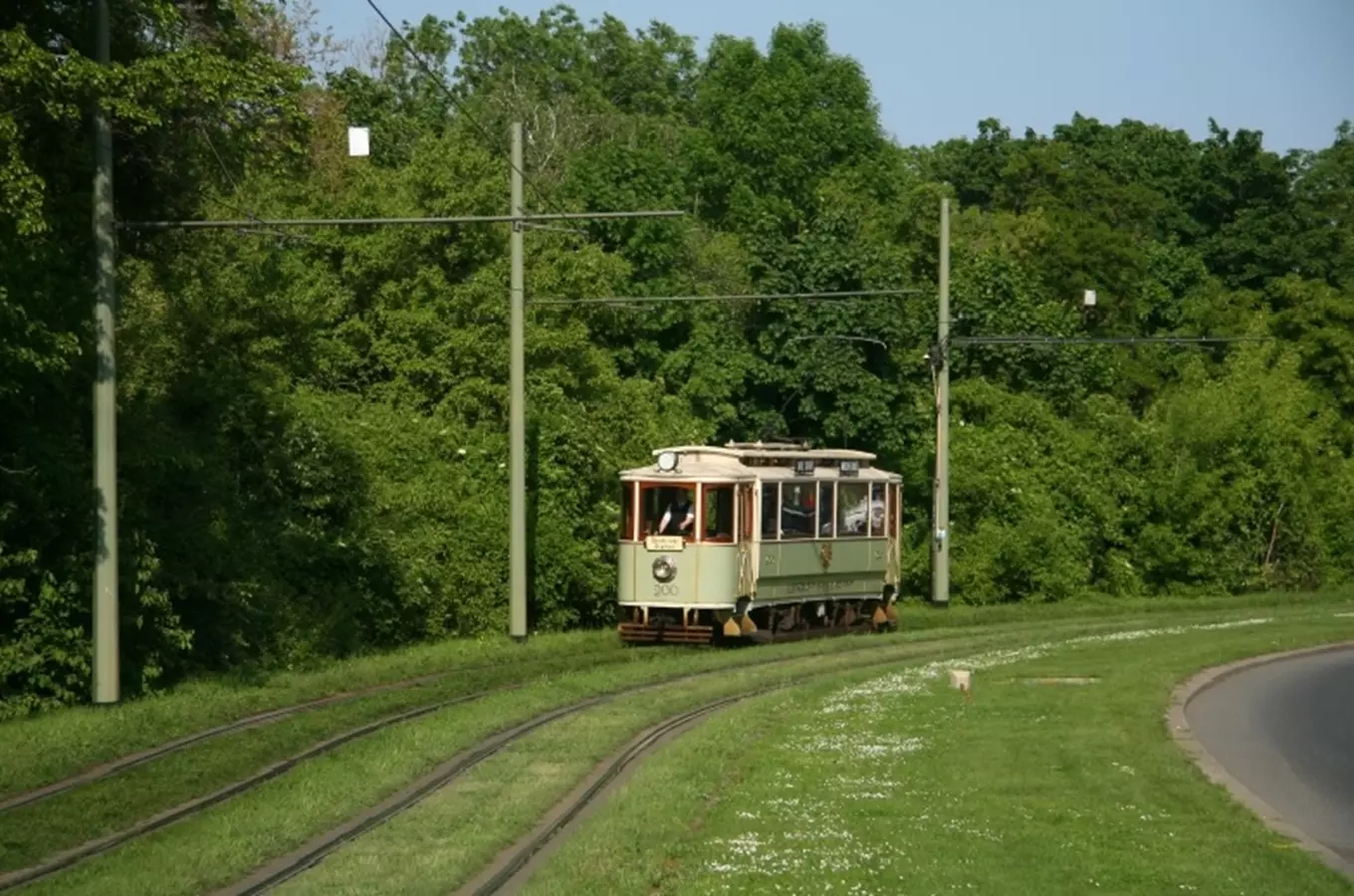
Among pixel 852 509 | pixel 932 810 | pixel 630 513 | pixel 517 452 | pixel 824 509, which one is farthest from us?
pixel 852 509

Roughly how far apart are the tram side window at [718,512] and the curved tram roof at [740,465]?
219mm

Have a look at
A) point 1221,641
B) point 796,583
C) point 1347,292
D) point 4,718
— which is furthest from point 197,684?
point 1347,292

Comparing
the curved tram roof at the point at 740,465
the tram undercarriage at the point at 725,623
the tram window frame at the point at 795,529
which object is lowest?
the tram undercarriage at the point at 725,623

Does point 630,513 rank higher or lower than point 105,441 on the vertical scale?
lower

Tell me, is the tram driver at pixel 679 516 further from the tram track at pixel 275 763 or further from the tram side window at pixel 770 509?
the tram track at pixel 275 763

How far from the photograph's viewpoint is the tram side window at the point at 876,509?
128ft

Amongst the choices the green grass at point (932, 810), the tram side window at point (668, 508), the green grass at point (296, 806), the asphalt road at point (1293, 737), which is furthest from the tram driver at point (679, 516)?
the green grass at point (932, 810)

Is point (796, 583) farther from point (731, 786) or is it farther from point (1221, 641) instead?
point (731, 786)

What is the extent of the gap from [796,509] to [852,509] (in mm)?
2587

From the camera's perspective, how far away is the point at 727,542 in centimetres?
3366

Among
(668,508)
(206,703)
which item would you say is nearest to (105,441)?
(206,703)

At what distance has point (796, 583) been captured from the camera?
119ft

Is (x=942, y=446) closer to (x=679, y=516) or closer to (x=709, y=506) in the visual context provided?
(x=679, y=516)

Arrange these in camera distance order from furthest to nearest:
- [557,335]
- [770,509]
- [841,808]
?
1. [557,335]
2. [770,509]
3. [841,808]
